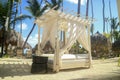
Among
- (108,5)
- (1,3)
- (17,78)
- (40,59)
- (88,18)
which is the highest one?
(108,5)

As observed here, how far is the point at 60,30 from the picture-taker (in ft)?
26.9

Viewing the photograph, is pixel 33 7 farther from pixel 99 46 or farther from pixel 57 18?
pixel 57 18

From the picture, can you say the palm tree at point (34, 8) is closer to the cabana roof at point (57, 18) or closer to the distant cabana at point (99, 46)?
the distant cabana at point (99, 46)

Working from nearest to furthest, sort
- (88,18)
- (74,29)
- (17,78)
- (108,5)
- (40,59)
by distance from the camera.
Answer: (17,78), (40,59), (74,29), (88,18), (108,5)

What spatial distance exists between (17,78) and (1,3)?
13291 millimetres

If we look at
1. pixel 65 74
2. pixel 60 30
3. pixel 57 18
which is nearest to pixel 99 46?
pixel 60 30

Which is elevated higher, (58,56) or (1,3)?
(1,3)

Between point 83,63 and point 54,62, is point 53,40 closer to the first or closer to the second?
point 54,62

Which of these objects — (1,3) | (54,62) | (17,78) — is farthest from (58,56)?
(1,3)

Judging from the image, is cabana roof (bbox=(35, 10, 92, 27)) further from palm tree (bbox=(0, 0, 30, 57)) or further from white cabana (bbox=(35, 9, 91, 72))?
palm tree (bbox=(0, 0, 30, 57))

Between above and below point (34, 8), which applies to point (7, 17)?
below

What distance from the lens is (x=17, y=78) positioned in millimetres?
5820

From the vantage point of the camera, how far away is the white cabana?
734 cm

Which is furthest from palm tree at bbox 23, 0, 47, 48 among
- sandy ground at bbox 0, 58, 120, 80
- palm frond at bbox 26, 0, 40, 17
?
sandy ground at bbox 0, 58, 120, 80
